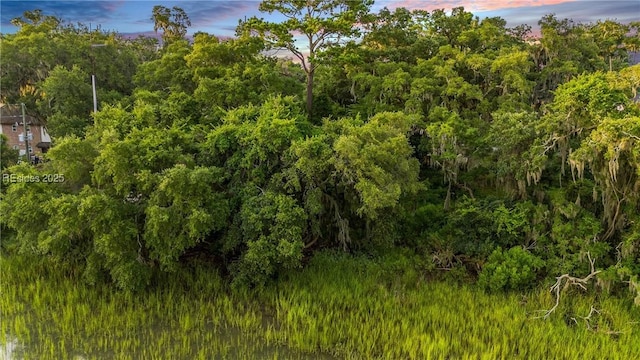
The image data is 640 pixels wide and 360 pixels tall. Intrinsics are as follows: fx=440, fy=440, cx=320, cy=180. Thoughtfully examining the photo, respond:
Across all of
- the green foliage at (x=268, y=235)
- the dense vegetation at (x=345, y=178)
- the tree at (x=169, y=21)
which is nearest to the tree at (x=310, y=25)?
the dense vegetation at (x=345, y=178)

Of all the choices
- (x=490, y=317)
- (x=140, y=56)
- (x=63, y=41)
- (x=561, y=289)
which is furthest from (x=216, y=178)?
(x=140, y=56)

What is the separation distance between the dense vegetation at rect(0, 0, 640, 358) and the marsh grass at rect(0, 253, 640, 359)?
0.13 meters

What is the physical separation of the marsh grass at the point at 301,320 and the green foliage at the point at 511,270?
35cm

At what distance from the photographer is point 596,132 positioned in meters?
10.1

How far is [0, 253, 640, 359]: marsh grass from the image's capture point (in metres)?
8.95

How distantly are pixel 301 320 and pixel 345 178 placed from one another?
3.76 m

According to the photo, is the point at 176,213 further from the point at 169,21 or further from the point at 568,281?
the point at 169,21

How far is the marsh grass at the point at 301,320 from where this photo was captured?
895 centimetres

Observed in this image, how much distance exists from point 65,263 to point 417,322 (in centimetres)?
936

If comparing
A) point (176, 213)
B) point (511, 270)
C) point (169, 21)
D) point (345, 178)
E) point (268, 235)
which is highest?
point (169, 21)

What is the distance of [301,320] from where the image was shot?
1001 centimetres

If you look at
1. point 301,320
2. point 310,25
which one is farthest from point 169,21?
point 301,320

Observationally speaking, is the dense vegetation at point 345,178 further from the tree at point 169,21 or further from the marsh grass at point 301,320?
the tree at point 169,21

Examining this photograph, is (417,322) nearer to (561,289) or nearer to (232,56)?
(561,289)
